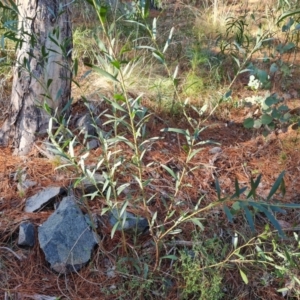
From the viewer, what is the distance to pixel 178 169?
3.01m

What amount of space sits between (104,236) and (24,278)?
17.9 inches

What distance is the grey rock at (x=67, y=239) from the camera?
91.9 inches

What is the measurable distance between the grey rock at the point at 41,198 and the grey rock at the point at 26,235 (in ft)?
0.57

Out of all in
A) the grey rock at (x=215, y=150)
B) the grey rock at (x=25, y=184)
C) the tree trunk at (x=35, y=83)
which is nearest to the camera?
the grey rock at (x=25, y=184)

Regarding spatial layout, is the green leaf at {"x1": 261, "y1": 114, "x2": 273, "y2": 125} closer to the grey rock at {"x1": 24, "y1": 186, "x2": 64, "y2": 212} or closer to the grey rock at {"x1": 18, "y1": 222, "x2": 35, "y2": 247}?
the grey rock at {"x1": 24, "y1": 186, "x2": 64, "y2": 212}

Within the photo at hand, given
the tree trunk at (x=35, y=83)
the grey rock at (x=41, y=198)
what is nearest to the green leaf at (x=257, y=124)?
the tree trunk at (x=35, y=83)

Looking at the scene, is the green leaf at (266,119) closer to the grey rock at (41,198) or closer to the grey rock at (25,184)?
the grey rock at (41,198)

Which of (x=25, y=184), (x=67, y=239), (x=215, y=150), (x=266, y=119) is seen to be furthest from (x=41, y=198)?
(x=266, y=119)

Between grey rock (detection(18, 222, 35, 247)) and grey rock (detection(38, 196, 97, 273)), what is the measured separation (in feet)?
0.20

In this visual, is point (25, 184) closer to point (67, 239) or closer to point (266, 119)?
point (67, 239)

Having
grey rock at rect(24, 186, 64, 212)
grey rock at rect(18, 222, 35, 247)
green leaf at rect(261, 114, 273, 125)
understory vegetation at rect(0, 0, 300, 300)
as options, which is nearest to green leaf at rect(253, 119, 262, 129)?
understory vegetation at rect(0, 0, 300, 300)

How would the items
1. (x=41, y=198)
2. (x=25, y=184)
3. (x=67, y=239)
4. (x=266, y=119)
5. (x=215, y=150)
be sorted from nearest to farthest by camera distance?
(x=67, y=239)
(x=41, y=198)
(x=25, y=184)
(x=266, y=119)
(x=215, y=150)

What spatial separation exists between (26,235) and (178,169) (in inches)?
Answer: 42.3

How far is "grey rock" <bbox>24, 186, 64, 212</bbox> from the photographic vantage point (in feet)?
8.57
